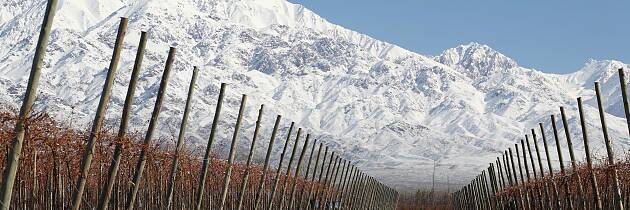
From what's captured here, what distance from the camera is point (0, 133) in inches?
503

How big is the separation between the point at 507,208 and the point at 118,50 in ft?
104

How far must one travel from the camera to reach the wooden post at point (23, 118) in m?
9.23

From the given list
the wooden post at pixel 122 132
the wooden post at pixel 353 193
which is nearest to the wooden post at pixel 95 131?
the wooden post at pixel 122 132

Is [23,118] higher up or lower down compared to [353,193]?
lower down

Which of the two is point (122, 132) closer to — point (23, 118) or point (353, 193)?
point (23, 118)

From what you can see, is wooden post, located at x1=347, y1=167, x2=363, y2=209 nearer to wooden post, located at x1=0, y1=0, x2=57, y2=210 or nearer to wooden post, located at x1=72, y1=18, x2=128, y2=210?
wooden post, located at x1=72, y1=18, x2=128, y2=210

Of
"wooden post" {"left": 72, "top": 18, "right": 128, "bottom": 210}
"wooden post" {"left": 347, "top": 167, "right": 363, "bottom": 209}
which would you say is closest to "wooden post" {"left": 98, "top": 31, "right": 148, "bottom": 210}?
"wooden post" {"left": 72, "top": 18, "right": 128, "bottom": 210}

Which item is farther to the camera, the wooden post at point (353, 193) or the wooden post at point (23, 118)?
the wooden post at point (353, 193)

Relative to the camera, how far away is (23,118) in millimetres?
9547

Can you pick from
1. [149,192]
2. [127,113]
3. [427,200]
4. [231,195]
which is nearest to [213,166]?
[231,195]

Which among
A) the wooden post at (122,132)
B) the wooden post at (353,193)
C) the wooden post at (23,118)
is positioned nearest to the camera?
the wooden post at (23,118)

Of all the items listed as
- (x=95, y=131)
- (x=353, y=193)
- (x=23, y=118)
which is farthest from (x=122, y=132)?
(x=353, y=193)

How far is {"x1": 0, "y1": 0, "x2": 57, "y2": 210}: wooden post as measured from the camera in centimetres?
923

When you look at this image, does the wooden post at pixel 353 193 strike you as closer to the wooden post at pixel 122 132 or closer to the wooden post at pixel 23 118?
the wooden post at pixel 122 132
